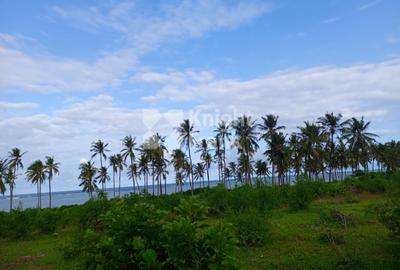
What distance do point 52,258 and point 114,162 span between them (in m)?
55.6

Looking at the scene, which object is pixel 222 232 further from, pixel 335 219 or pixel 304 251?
pixel 335 219

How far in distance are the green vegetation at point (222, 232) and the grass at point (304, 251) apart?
0.03 m

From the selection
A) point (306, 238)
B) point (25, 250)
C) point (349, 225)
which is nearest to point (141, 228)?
point (306, 238)

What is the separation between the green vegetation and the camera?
11.4 feet

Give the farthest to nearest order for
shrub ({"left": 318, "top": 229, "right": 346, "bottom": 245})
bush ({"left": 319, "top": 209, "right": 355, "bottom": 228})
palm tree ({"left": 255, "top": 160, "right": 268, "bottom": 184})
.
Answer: palm tree ({"left": 255, "top": 160, "right": 268, "bottom": 184})
bush ({"left": 319, "top": 209, "right": 355, "bottom": 228})
shrub ({"left": 318, "top": 229, "right": 346, "bottom": 245})

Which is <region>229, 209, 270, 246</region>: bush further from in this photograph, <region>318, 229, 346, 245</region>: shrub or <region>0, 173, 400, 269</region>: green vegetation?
<region>318, 229, 346, 245</region>: shrub

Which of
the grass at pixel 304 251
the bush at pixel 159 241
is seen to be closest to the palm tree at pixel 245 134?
the grass at pixel 304 251

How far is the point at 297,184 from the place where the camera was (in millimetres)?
24109

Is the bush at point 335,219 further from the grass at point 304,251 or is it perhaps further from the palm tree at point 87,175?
the palm tree at point 87,175

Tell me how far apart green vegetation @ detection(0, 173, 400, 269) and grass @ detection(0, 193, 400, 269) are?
0.10 feet

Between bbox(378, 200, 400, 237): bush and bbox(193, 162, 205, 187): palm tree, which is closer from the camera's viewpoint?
bbox(378, 200, 400, 237): bush

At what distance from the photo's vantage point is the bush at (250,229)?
46.0 feet

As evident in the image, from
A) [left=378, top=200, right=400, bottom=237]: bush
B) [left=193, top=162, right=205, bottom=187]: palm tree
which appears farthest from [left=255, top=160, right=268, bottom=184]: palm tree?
[left=378, top=200, right=400, bottom=237]: bush

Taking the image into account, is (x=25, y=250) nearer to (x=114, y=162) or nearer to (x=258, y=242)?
(x=258, y=242)
